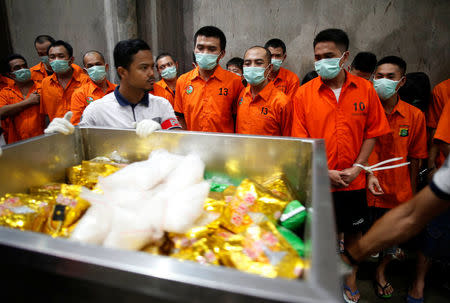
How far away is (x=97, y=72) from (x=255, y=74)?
1.82 m

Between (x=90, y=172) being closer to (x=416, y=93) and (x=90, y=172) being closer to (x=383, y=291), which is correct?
(x=383, y=291)

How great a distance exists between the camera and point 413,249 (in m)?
2.71

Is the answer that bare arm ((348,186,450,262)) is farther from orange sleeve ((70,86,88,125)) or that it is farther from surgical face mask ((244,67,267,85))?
orange sleeve ((70,86,88,125))

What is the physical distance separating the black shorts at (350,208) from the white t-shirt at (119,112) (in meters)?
1.42

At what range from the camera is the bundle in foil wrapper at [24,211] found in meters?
0.90

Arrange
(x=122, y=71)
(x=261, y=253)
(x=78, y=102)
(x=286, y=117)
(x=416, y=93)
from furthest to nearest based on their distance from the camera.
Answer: (x=78, y=102), (x=416, y=93), (x=286, y=117), (x=122, y=71), (x=261, y=253)

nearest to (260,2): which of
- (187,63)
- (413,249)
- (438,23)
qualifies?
(187,63)

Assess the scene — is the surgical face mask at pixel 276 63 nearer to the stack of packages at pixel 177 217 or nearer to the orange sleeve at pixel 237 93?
the orange sleeve at pixel 237 93

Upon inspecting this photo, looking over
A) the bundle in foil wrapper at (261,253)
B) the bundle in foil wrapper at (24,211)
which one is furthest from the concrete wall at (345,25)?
the bundle in foil wrapper at (24,211)

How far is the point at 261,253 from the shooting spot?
29.8 inches

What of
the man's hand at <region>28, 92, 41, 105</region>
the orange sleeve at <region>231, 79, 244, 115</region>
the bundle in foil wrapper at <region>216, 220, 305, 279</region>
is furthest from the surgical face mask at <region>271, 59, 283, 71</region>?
the man's hand at <region>28, 92, 41, 105</region>

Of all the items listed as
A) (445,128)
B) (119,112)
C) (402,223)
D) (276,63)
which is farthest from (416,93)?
(119,112)

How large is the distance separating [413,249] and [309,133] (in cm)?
190

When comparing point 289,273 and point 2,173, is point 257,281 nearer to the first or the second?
point 289,273
